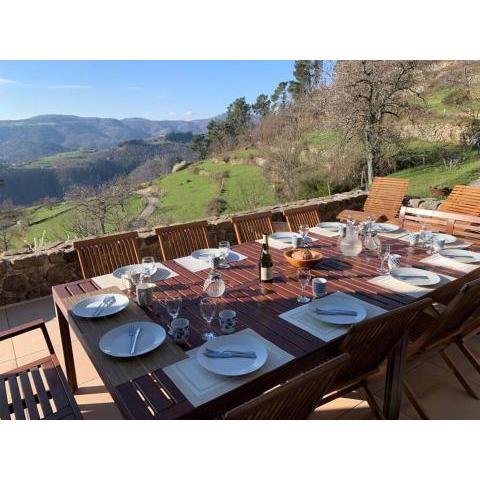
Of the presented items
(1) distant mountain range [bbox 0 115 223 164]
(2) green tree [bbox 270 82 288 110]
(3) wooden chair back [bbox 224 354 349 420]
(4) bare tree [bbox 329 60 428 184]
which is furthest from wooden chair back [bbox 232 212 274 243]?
(2) green tree [bbox 270 82 288 110]

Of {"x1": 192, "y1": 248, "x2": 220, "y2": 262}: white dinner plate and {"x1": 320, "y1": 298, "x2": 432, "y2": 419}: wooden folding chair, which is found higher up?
{"x1": 192, "y1": 248, "x2": 220, "y2": 262}: white dinner plate

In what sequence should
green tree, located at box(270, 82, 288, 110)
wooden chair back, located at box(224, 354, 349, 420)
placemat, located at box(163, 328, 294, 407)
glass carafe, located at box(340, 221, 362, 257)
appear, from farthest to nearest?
green tree, located at box(270, 82, 288, 110)
glass carafe, located at box(340, 221, 362, 257)
placemat, located at box(163, 328, 294, 407)
wooden chair back, located at box(224, 354, 349, 420)

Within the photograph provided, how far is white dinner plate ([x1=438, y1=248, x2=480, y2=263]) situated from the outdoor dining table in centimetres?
15

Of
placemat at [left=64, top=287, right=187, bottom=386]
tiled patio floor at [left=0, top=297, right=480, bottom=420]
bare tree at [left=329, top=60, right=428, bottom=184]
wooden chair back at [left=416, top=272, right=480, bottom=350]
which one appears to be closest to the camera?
placemat at [left=64, top=287, right=187, bottom=386]

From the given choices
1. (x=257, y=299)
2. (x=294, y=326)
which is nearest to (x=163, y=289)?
(x=257, y=299)

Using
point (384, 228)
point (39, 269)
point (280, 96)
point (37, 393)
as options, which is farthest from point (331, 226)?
point (280, 96)

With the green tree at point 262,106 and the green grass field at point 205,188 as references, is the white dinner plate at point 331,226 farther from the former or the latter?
the green tree at point 262,106

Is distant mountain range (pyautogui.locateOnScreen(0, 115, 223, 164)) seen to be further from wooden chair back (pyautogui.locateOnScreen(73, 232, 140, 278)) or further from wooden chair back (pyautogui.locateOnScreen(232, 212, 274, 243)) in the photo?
wooden chair back (pyautogui.locateOnScreen(232, 212, 274, 243))

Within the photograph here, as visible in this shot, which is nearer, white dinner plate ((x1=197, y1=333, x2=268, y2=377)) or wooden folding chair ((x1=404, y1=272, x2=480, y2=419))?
white dinner plate ((x1=197, y1=333, x2=268, y2=377))

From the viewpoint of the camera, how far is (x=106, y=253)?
2562mm

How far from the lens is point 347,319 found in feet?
5.20

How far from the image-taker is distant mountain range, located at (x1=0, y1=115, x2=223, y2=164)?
35.6ft

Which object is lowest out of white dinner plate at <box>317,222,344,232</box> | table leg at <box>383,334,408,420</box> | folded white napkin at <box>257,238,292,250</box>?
table leg at <box>383,334,408,420</box>

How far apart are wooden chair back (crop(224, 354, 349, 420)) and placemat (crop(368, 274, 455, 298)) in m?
0.87
